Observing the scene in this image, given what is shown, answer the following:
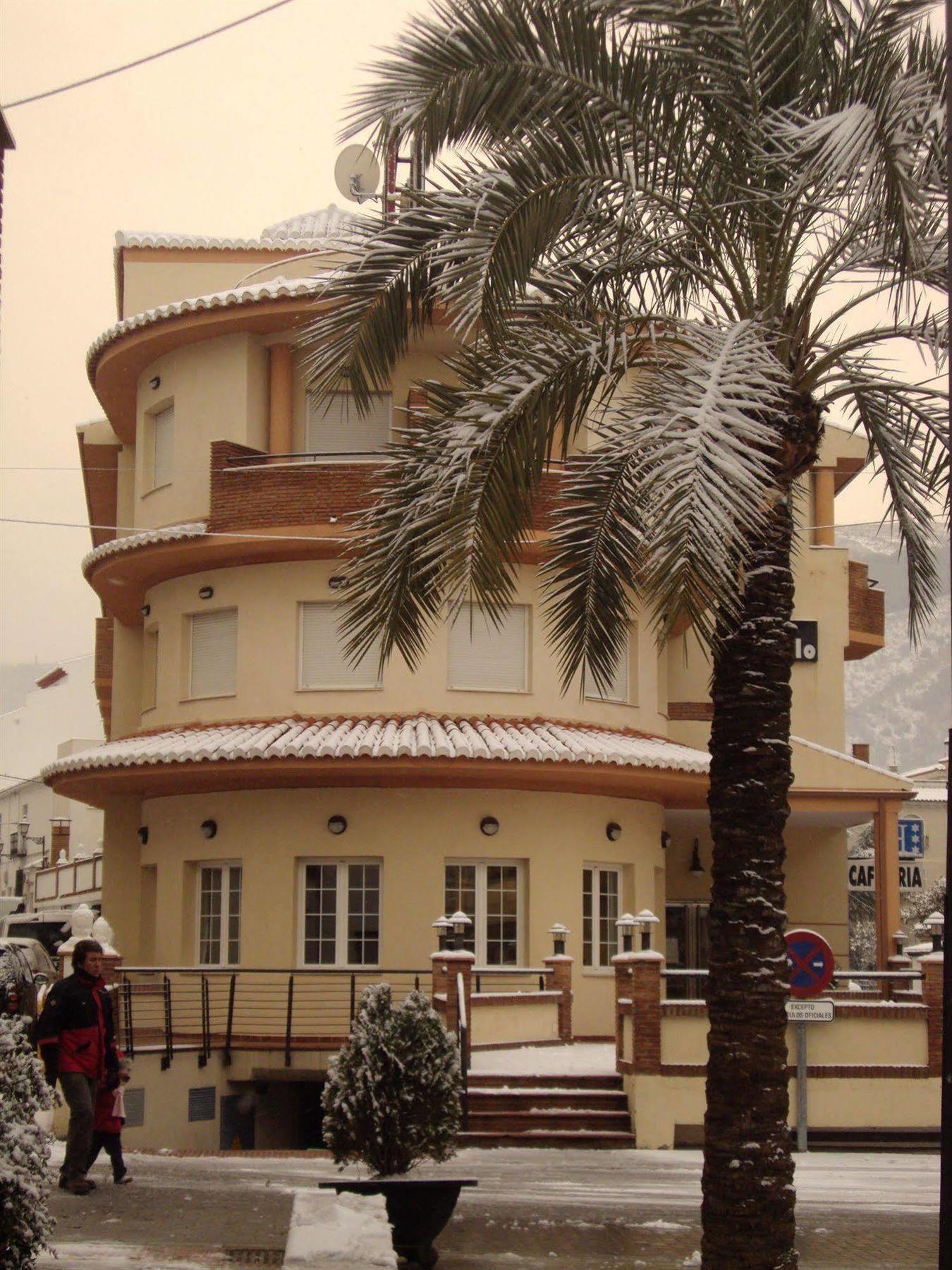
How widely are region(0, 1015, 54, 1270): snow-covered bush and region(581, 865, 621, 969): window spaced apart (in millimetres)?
16990

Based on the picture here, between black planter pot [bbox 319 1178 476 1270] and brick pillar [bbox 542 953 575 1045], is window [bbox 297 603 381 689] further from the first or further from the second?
black planter pot [bbox 319 1178 476 1270]

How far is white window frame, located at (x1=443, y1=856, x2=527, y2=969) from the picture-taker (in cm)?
2445

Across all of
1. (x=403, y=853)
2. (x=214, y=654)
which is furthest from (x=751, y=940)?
(x=214, y=654)

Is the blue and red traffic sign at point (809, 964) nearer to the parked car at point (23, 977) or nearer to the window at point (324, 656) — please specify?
the parked car at point (23, 977)

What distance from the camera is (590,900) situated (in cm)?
2547

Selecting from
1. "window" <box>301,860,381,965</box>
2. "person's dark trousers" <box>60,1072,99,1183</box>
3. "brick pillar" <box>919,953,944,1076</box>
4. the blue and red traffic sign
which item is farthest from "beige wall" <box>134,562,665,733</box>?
"person's dark trousers" <box>60,1072,99,1183</box>

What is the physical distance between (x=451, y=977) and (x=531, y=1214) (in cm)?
643

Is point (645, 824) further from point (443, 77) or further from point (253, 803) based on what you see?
point (443, 77)

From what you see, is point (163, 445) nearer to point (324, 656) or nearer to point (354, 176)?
point (324, 656)

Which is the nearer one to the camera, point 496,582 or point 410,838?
point 496,582

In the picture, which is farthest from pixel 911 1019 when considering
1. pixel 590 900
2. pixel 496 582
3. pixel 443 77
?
pixel 443 77

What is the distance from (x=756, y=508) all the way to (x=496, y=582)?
5.77 feet

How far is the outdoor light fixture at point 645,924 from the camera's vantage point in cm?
2050

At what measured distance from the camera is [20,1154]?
7938 millimetres
